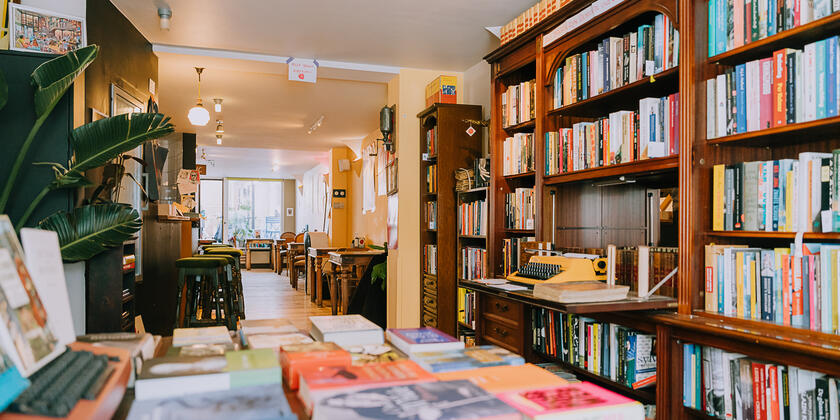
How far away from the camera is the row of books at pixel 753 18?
1.77 meters

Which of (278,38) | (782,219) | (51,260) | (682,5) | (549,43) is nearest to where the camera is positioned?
(51,260)

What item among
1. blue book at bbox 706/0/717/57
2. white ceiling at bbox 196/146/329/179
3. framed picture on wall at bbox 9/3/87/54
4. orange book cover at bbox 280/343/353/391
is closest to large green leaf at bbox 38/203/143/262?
framed picture on wall at bbox 9/3/87/54

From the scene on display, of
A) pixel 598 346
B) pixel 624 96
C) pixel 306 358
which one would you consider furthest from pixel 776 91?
pixel 306 358

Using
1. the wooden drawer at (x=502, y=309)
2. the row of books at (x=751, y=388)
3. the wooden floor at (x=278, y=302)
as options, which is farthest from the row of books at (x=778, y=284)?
the wooden floor at (x=278, y=302)

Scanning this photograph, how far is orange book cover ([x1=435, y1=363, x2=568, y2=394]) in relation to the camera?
1.05 m

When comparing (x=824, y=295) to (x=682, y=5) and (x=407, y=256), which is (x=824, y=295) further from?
(x=407, y=256)

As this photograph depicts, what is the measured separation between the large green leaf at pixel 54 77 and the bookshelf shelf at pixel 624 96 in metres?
2.41

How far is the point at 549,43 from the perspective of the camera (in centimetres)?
307

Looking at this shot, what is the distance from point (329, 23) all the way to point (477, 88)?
1.62 m

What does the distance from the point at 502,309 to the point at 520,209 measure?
72 centimetres

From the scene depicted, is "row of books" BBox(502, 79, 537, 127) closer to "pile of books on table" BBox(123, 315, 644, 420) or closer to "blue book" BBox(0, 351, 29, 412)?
"pile of books on table" BBox(123, 315, 644, 420)

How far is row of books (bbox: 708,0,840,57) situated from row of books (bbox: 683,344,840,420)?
116cm

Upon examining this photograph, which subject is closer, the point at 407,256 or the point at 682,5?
the point at 682,5

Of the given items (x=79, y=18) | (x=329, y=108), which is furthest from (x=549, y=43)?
(x=329, y=108)
